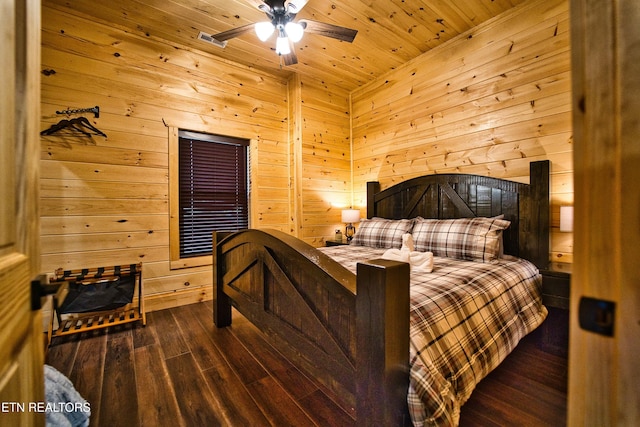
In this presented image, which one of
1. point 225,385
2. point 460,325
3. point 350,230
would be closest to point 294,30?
point 460,325

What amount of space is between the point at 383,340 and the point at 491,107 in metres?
2.83

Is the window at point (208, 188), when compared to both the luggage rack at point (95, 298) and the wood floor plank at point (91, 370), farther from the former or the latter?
the wood floor plank at point (91, 370)

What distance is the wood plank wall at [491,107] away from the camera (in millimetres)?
2293

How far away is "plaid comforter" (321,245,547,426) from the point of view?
972 mm

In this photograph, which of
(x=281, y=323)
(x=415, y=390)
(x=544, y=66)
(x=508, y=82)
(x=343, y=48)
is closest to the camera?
(x=415, y=390)

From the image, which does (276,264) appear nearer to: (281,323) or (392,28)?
(281,323)

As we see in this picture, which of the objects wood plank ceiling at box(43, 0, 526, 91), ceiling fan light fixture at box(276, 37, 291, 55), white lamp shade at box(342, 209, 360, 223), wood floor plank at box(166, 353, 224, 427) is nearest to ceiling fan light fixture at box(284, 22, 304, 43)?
ceiling fan light fixture at box(276, 37, 291, 55)

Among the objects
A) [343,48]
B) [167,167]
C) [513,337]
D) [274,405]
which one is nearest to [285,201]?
[167,167]

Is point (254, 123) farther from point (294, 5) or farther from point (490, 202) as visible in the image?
point (490, 202)

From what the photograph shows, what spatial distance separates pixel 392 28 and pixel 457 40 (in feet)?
2.58

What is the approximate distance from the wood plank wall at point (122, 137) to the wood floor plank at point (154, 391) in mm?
1068

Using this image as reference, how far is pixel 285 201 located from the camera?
3756 millimetres

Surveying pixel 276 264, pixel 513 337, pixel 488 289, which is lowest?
pixel 513 337

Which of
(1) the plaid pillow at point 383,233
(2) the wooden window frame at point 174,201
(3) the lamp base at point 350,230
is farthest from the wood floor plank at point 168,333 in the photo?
(3) the lamp base at point 350,230
